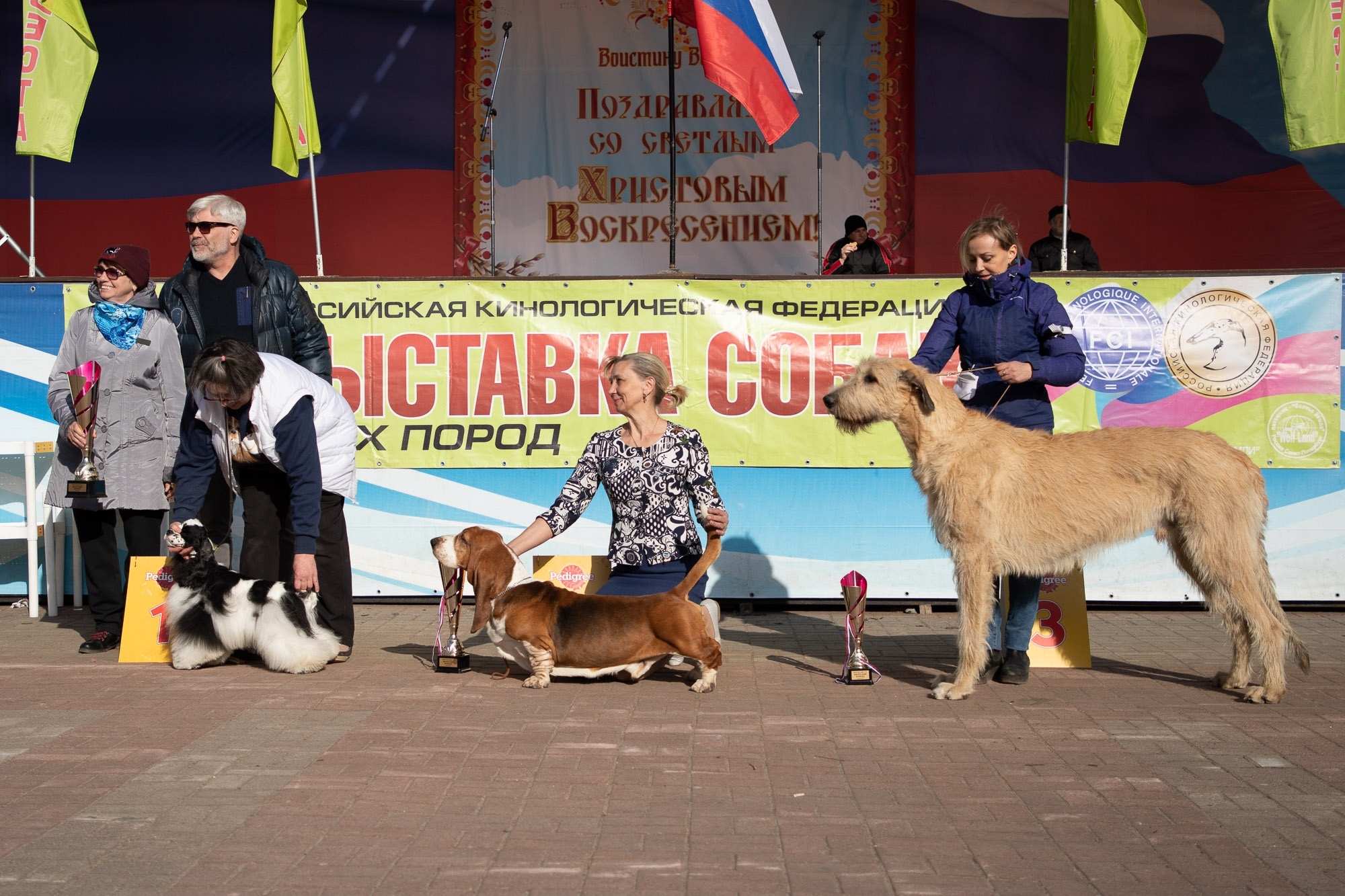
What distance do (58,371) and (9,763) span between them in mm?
3162

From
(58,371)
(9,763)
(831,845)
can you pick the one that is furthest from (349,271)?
A: (831,845)

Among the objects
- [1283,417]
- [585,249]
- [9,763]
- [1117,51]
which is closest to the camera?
[9,763]

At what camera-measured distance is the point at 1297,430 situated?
7742 mm

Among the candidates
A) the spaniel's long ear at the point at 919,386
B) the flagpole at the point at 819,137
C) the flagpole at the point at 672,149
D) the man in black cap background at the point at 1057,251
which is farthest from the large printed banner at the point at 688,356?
the flagpole at the point at 819,137

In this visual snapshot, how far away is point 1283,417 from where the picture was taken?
7.75 m

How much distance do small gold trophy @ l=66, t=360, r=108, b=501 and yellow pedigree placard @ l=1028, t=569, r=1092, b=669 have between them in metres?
5.36

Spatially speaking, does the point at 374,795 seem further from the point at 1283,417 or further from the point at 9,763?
the point at 1283,417

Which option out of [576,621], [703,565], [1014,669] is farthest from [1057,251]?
[576,621]

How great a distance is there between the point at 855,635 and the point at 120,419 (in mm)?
4355

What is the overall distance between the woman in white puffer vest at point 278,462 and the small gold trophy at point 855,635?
8.91 feet

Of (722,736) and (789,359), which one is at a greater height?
(789,359)

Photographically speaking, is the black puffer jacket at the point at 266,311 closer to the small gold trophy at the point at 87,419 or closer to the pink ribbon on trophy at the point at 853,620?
the small gold trophy at the point at 87,419

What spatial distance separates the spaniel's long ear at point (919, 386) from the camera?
5648 millimetres

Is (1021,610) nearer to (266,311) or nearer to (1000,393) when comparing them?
(1000,393)
